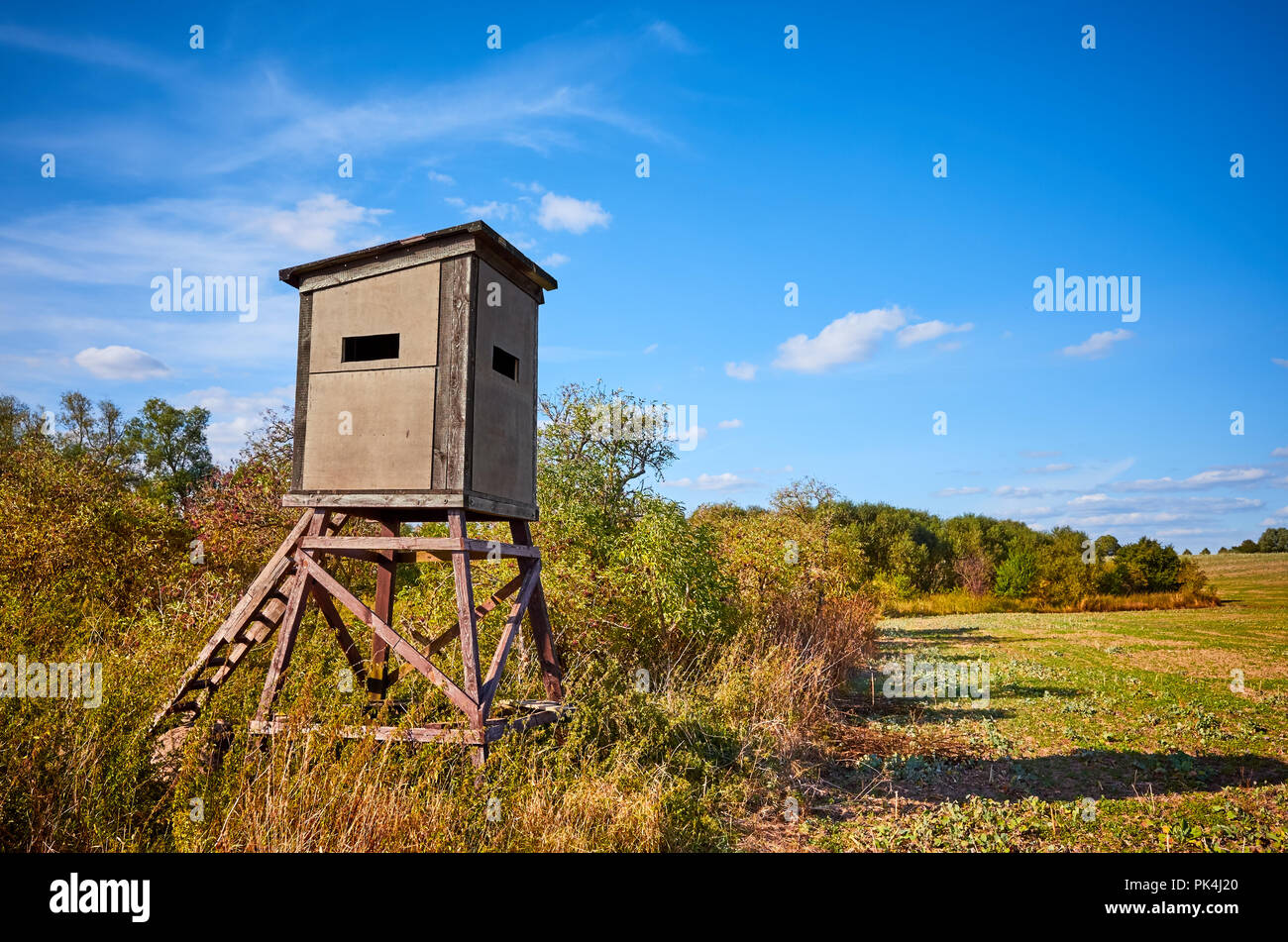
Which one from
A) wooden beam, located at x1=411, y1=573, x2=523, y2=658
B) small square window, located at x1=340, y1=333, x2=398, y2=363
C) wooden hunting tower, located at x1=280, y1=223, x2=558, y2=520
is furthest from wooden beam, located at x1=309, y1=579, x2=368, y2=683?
small square window, located at x1=340, y1=333, x2=398, y2=363

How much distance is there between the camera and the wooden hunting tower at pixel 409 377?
749 centimetres

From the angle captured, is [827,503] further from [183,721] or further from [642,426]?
[183,721]

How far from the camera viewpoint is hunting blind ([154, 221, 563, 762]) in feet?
24.2

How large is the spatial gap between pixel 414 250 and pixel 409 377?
56.4 inches

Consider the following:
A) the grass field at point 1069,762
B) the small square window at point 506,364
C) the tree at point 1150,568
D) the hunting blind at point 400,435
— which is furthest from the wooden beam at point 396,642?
the tree at point 1150,568

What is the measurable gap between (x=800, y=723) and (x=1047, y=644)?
51.4ft

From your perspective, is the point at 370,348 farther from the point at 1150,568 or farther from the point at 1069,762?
the point at 1150,568

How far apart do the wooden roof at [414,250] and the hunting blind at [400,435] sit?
0.6 inches

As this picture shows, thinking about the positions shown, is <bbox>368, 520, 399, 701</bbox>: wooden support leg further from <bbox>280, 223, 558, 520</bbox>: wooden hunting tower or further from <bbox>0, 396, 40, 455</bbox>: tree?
<bbox>0, 396, 40, 455</bbox>: tree

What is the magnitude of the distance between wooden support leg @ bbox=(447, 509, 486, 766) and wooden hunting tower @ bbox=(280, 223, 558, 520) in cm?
26

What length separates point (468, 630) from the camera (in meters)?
6.95
